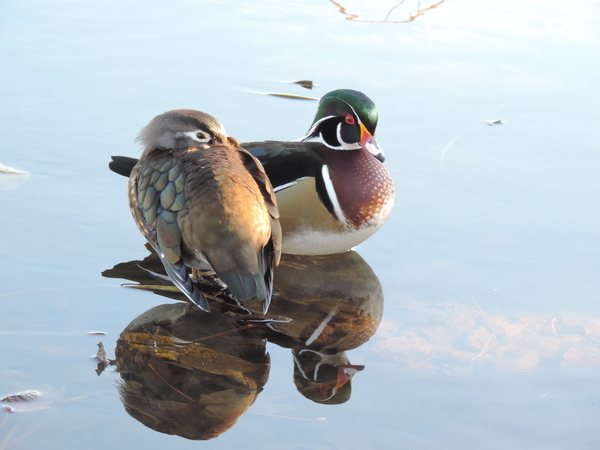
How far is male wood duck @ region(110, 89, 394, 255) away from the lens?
11.7ft

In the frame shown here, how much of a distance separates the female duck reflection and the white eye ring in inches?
23.6

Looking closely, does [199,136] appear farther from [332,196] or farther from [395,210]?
[395,210]

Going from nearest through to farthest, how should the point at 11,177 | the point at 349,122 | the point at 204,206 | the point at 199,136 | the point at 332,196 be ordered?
the point at 204,206, the point at 199,136, the point at 332,196, the point at 349,122, the point at 11,177

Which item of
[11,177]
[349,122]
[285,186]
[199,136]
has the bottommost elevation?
[11,177]

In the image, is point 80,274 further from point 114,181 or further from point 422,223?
point 422,223

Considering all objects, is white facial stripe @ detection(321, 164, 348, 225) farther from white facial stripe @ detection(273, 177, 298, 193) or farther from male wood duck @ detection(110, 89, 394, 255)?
white facial stripe @ detection(273, 177, 298, 193)

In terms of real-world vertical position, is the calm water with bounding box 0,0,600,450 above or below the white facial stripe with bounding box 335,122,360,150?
below

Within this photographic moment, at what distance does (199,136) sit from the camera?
128 inches

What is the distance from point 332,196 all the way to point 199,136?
710mm

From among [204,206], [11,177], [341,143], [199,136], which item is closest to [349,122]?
[341,143]

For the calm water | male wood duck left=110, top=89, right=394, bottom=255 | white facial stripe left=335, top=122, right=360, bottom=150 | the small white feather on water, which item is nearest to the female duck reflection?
the calm water

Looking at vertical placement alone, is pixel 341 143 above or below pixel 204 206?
below

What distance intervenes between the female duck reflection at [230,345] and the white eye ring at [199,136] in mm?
599

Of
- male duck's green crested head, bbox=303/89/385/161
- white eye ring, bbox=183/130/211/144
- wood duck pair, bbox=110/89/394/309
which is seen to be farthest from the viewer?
male duck's green crested head, bbox=303/89/385/161
